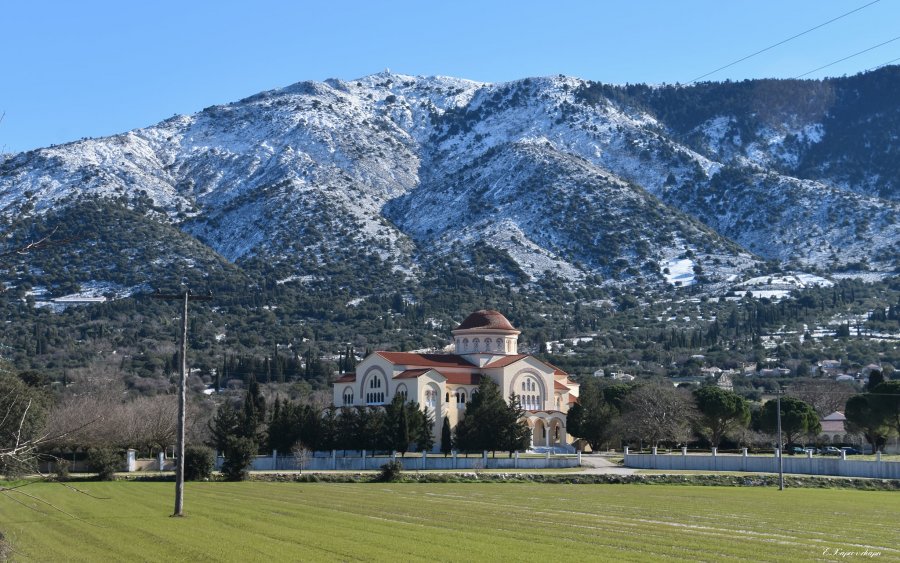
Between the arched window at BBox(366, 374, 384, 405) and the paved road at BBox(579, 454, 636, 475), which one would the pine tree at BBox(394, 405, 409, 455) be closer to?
the paved road at BBox(579, 454, 636, 475)

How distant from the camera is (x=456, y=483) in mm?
69938

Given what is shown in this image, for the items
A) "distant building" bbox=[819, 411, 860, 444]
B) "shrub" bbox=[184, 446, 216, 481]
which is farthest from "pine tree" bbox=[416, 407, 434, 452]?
"distant building" bbox=[819, 411, 860, 444]

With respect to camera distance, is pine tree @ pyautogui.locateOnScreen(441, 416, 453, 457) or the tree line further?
the tree line

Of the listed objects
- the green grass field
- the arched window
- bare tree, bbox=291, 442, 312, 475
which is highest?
the arched window

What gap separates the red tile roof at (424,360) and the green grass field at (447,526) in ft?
174

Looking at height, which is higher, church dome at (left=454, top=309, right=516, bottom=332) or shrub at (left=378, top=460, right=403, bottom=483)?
church dome at (left=454, top=309, right=516, bottom=332)

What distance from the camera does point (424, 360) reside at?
111m

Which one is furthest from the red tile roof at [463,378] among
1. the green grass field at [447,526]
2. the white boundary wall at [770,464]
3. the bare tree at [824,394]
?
the green grass field at [447,526]

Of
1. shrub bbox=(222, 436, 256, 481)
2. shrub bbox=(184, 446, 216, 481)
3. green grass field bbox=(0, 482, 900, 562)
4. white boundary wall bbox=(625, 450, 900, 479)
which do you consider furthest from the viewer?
white boundary wall bbox=(625, 450, 900, 479)

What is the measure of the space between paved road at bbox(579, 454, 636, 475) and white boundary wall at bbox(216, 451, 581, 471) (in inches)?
52.3

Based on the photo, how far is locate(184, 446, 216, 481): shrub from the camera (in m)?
67.4

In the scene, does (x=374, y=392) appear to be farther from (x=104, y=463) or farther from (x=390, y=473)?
(x=104, y=463)

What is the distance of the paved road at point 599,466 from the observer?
7869 centimetres

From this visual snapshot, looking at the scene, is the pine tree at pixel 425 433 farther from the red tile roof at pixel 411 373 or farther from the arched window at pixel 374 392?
the arched window at pixel 374 392
